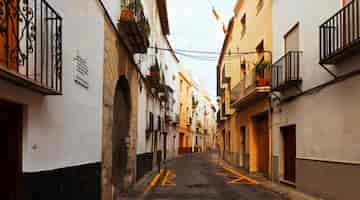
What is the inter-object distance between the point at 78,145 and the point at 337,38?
19.3 ft

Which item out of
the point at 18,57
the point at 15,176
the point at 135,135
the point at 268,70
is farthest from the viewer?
the point at 268,70

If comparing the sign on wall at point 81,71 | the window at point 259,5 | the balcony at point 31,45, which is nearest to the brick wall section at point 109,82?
the sign on wall at point 81,71

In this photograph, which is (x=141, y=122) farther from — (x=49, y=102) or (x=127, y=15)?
(x=49, y=102)

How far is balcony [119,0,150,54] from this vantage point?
11180 mm

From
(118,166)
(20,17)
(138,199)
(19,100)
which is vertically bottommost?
(138,199)

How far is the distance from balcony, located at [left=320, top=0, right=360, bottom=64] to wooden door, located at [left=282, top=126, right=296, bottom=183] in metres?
4.32

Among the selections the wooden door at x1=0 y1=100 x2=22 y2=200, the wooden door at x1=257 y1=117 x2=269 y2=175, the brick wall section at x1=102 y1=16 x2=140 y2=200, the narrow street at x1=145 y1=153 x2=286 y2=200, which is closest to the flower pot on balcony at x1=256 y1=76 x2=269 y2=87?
the wooden door at x1=257 y1=117 x2=269 y2=175

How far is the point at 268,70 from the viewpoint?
16.3 m

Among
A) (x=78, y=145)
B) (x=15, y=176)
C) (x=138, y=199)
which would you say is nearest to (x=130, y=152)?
(x=138, y=199)

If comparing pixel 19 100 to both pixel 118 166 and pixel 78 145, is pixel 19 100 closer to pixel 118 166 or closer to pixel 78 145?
pixel 78 145

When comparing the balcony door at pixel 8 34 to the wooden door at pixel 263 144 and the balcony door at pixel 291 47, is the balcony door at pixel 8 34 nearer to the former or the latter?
the balcony door at pixel 291 47

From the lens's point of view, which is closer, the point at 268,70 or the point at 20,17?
the point at 20,17

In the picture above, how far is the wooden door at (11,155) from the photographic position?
15.8 feet

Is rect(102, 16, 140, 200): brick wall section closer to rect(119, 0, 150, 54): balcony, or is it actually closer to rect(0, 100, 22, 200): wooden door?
rect(119, 0, 150, 54): balcony
